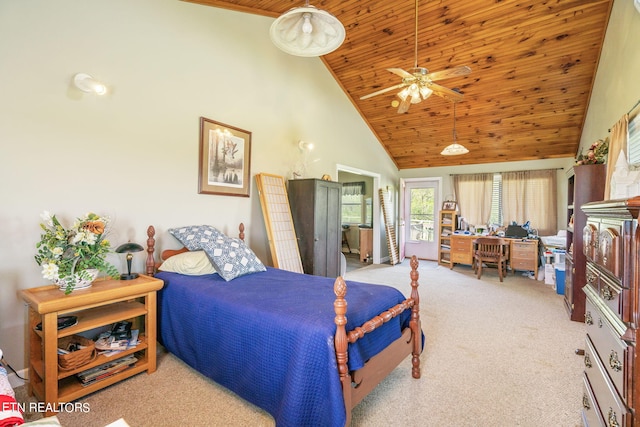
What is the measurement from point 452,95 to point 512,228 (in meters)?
3.79

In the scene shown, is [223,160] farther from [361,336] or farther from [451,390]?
[451,390]

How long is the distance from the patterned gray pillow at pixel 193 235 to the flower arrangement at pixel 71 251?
2.39ft

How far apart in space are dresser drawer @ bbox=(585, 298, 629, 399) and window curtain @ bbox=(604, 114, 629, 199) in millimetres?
2102

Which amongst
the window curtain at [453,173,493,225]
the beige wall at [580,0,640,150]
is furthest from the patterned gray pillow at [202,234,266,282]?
the window curtain at [453,173,493,225]

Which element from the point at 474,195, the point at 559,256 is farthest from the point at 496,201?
the point at 559,256

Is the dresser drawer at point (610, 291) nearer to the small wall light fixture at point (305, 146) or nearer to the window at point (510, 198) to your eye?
the small wall light fixture at point (305, 146)

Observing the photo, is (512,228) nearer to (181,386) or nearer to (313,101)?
(313,101)

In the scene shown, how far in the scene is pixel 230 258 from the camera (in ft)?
8.84

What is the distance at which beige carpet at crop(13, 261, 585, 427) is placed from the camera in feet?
6.04

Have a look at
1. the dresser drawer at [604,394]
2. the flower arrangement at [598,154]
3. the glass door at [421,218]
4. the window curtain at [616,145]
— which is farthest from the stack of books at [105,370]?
the glass door at [421,218]

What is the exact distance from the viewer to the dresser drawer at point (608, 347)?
1.03m

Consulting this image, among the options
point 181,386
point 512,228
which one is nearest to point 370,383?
point 181,386

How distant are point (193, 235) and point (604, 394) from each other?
2.95m

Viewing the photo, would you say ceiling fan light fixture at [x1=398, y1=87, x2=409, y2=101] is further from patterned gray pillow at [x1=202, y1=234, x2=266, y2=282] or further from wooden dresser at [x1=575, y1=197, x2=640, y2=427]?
patterned gray pillow at [x1=202, y1=234, x2=266, y2=282]
